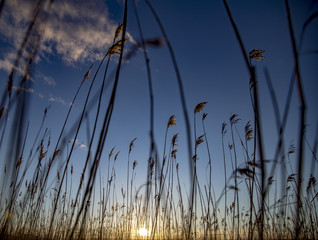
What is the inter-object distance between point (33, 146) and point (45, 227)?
4.46 meters

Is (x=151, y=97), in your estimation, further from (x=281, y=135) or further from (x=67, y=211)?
(x=67, y=211)

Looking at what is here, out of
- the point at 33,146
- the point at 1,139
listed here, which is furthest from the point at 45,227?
the point at 1,139

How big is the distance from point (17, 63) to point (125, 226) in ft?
20.1

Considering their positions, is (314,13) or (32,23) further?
(32,23)

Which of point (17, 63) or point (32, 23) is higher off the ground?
point (32, 23)

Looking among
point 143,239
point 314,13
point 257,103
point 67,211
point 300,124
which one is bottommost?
point 143,239

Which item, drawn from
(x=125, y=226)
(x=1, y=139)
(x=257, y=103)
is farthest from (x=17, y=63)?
(x=125, y=226)

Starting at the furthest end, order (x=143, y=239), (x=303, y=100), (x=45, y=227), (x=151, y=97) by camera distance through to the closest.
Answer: (x=45, y=227), (x=143, y=239), (x=151, y=97), (x=303, y=100)

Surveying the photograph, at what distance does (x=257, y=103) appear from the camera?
0.74 m

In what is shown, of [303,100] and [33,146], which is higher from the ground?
[33,146]

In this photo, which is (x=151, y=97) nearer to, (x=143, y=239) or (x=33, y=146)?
(x=33, y=146)

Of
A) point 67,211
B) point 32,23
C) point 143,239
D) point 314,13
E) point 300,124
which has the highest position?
point 32,23

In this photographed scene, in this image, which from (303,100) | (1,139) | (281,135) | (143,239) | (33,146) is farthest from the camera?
(143,239)

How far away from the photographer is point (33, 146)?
2.55 m
